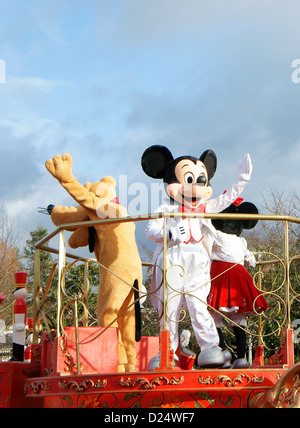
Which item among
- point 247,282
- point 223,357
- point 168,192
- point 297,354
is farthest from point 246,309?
point 297,354

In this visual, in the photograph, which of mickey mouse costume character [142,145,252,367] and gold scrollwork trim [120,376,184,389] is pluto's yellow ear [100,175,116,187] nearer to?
mickey mouse costume character [142,145,252,367]

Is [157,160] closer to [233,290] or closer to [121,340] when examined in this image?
[233,290]

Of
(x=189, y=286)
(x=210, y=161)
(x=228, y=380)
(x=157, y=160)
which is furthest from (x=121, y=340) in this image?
(x=210, y=161)

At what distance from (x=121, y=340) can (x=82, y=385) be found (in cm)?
109

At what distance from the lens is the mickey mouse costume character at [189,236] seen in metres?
5.27

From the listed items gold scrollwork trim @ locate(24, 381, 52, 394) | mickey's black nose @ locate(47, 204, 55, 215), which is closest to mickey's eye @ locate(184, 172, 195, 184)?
mickey's black nose @ locate(47, 204, 55, 215)

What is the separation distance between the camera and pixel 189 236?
559 centimetres

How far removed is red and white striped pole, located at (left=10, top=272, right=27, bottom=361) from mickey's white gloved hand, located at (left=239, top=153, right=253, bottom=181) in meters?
2.33

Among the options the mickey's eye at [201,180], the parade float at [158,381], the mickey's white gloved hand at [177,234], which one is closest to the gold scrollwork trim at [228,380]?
the parade float at [158,381]

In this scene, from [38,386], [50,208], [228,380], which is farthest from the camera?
[50,208]

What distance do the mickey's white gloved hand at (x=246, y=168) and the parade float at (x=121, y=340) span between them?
8.3 inches

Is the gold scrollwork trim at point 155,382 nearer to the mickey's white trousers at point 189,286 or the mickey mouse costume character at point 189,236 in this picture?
the mickey mouse costume character at point 189,236
